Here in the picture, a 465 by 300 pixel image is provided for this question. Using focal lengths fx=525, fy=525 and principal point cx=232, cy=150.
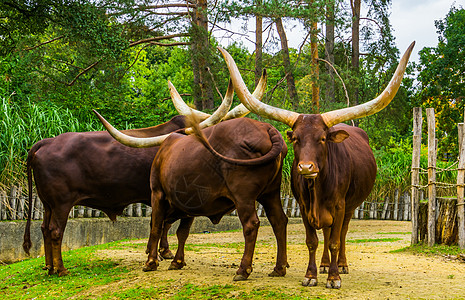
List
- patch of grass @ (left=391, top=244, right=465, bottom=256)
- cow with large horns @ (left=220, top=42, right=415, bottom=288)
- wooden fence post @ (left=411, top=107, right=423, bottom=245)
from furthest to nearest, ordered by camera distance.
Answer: wooden fence post @ (left=411, top=107, right=423, bottom=245) < patch of grass @ (left=391, top=244, right=465, bottom=256) < cow with large horns @ (left=220, top=42, right=415, bottom=288)

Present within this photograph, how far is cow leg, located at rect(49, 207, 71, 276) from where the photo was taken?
6.62 metres

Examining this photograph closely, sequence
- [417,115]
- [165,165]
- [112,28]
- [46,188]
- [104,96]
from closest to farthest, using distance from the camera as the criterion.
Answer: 1. [165,165]
2. [46,188]
3. [417,115]
4. [112,28]
5. [104,96]

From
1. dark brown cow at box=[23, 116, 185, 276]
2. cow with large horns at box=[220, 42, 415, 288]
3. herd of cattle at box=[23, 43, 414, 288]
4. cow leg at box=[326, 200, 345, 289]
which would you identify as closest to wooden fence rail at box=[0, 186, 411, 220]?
dark brown cow at box=[23, 116, 185, 276]

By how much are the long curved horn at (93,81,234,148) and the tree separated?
835 inches

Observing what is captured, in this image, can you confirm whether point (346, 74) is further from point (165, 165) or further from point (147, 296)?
point (147, 296)

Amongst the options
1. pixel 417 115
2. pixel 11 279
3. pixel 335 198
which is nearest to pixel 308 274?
pixel 335 198

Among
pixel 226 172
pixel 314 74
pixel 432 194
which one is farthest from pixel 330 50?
pixel 226 172

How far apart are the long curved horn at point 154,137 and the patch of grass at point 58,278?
5.35 feet

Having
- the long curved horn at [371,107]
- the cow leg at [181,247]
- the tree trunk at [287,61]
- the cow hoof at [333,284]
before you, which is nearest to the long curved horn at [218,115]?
the cow leg at [181,247]

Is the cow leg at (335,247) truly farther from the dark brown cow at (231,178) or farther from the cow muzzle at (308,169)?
the dark brown cow at (231,178)

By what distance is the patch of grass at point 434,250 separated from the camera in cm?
825

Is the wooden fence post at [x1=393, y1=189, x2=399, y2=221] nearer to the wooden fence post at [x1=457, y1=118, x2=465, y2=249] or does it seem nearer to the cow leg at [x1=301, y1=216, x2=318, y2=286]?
the wooden fence post at [x1=457, y1=118, x2=465, y2=249]

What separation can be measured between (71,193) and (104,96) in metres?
9.08

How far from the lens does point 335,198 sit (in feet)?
17.2
